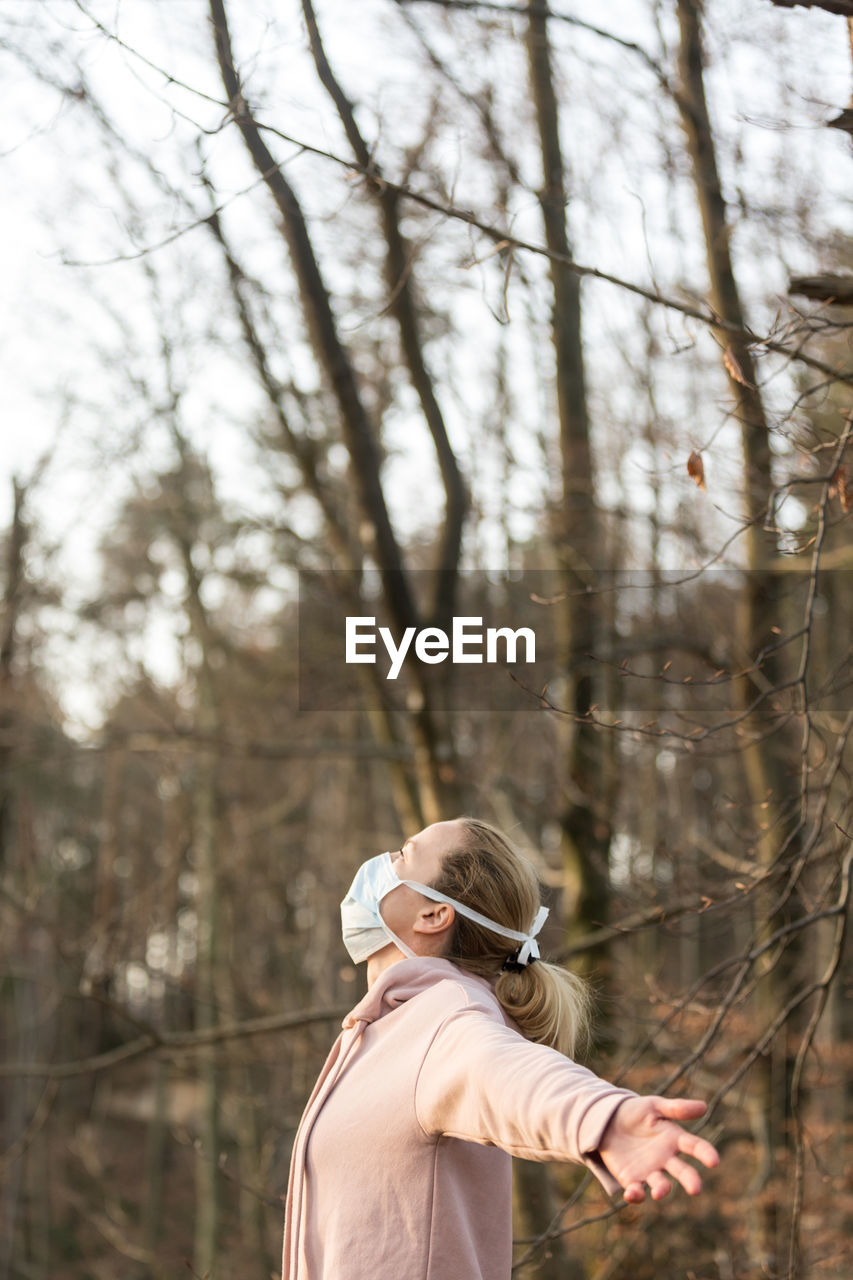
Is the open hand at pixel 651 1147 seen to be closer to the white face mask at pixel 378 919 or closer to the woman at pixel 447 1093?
the woman at pixel 447 1093

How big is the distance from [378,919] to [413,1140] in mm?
460

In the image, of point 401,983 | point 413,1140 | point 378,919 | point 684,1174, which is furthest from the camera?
point 378,919

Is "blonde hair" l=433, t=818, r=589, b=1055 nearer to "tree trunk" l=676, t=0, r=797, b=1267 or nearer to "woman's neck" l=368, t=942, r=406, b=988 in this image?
"woman's neck" l=368, t=942, r=406, b=988

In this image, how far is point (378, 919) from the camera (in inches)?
88.3

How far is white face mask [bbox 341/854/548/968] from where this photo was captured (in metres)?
2.19

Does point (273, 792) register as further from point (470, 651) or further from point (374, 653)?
point (374, 653)

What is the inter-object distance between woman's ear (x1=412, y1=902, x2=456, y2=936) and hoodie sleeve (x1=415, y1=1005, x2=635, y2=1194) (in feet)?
1.00

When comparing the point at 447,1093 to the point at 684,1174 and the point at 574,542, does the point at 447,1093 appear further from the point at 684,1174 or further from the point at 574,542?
the point at 574,542

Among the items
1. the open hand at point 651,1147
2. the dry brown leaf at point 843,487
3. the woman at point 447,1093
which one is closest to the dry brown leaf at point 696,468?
the dry brown leaf at point 843,487

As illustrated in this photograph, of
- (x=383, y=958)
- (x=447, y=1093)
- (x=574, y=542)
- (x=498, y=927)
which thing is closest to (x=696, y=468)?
(x=498, y=927)

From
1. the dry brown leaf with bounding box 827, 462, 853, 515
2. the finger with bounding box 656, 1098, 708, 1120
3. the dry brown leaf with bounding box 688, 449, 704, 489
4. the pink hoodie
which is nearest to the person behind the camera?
the finger with bounding box 656, 1098, 708, 1120

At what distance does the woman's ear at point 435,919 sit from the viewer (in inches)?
86.7

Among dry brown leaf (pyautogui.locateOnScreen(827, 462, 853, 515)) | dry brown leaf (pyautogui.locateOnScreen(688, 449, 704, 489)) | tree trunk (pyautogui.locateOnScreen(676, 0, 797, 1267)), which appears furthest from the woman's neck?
tree trunk (pyautogui.locateOnScreen(676, 0, 797, 1267))

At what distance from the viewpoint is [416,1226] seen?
6.13 feet
